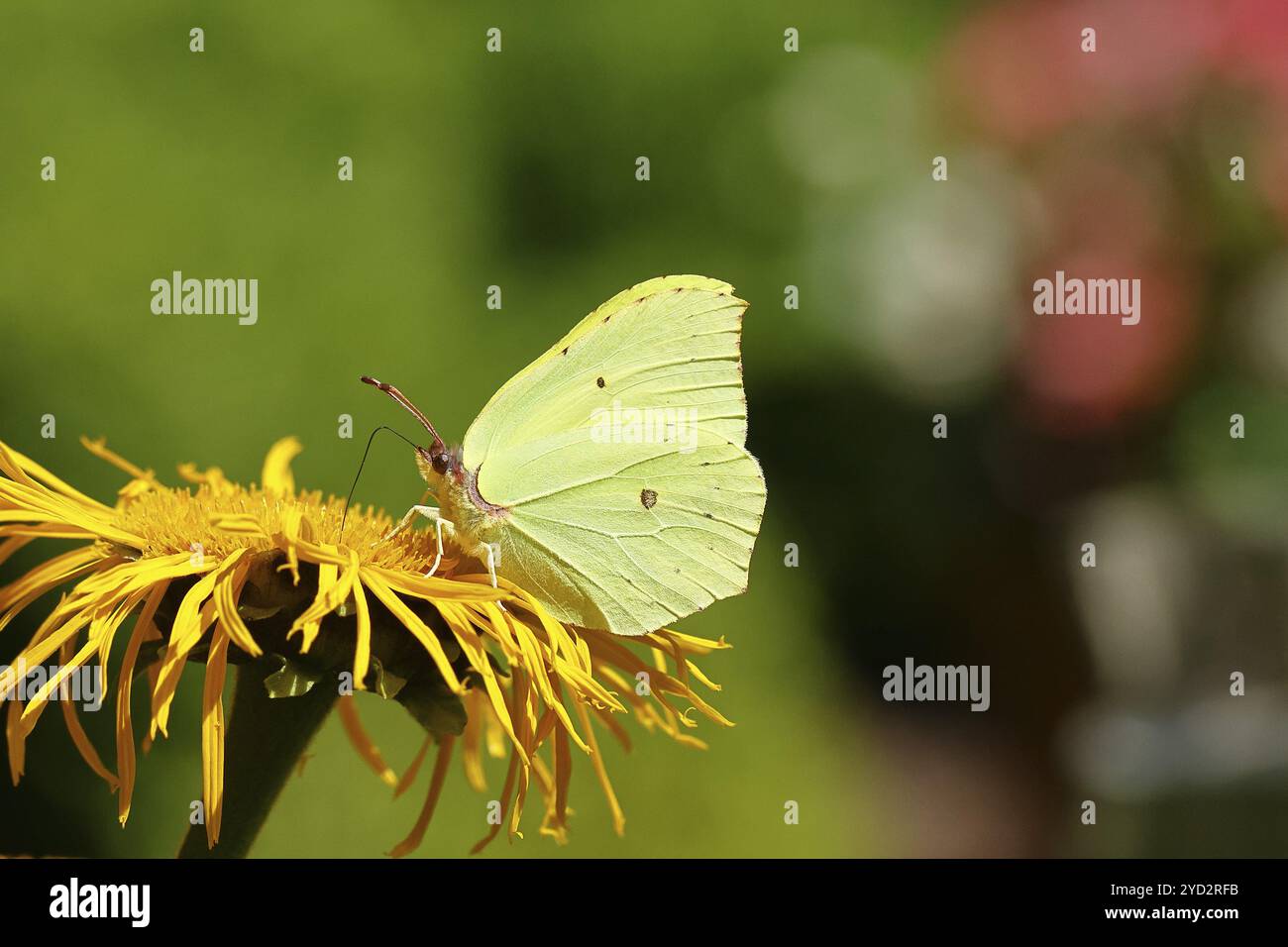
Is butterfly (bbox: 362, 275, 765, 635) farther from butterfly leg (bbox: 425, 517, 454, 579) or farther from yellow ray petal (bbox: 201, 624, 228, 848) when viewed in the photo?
yellow ray petal (bbox: 201, 624, 228, 848)

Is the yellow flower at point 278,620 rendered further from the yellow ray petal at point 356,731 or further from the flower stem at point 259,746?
the yellow ray petal at point 356,731

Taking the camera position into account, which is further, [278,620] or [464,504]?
[464,504]

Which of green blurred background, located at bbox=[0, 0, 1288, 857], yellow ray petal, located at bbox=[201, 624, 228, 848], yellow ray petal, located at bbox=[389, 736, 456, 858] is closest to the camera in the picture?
yellow ray petal, located at bbox=[201, 624, 228, 848]

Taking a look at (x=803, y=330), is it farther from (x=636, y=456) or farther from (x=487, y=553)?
(x=487, y=553)

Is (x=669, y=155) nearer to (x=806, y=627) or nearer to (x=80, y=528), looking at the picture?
(x=806, y=627)

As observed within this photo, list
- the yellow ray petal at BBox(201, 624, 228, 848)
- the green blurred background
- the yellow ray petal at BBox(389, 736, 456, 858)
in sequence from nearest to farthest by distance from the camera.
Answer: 1. the yellow ray petal at BBox(201, 624, 228, 848)
2. the yellow ray petal at BBox(389, 736, 456, 858)
3. the green blurred background

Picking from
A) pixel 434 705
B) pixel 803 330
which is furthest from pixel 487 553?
pixel 803 330

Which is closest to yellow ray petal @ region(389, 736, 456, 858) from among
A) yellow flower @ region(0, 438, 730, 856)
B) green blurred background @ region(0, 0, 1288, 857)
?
yellow flower @ region(0, 438, 730, 856)
